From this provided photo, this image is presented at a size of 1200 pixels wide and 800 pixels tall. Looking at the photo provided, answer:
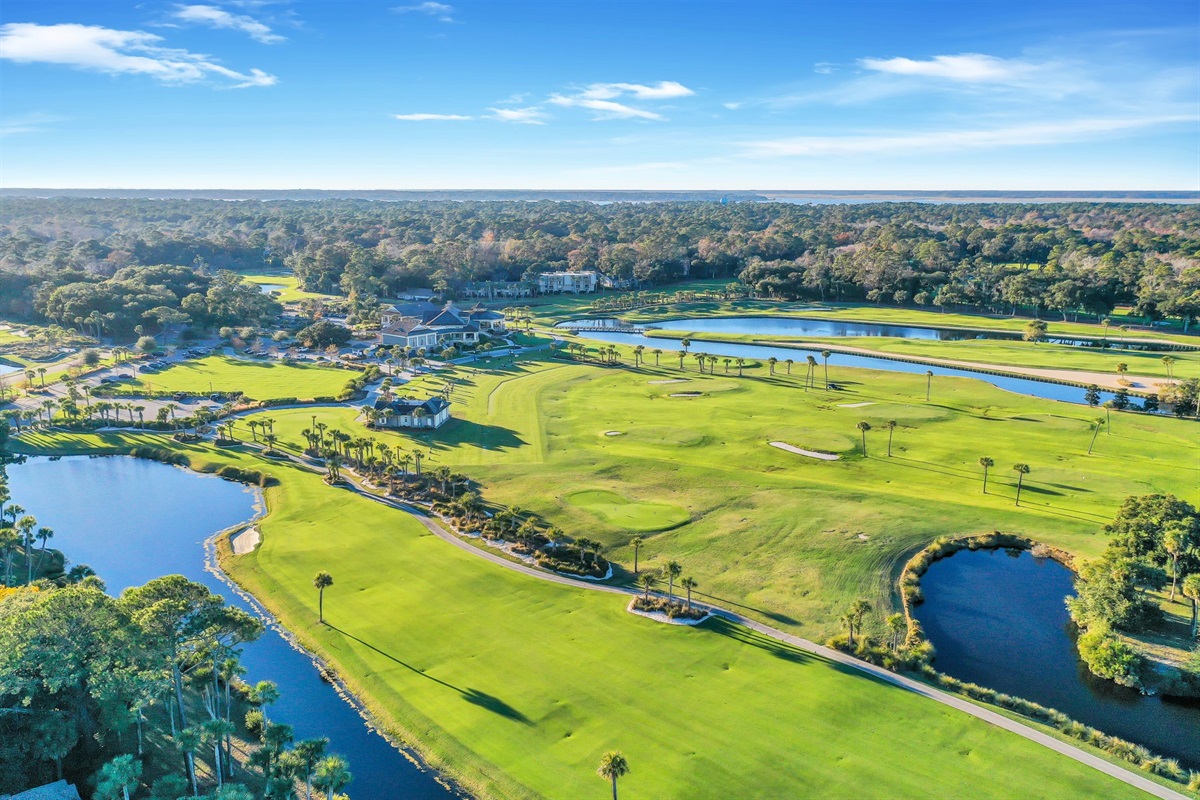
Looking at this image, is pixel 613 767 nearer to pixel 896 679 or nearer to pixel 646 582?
pixel 646 582

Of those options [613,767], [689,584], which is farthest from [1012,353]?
[613,767]

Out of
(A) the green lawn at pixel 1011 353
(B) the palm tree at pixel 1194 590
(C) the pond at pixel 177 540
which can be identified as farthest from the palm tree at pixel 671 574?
(A) the green lawn at pixel 1011 353

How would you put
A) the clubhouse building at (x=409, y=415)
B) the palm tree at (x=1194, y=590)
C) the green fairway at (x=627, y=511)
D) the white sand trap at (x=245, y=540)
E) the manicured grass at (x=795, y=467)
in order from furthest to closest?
the clubhouse building at (x=409, y=415) < the green fairway at (x=627, y=511) < the white sand trap at (x=245, y=540) < the manicured grass at (x=795, y=467) < the palm tree at (x=1194, y=590)

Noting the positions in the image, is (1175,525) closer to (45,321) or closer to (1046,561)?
(1046,561)

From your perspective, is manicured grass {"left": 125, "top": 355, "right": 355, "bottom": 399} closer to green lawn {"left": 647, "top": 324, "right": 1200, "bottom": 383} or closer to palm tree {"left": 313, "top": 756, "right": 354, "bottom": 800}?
green lawn {"left": 647, "top": 324, "right": 1200, "bottom": 383}

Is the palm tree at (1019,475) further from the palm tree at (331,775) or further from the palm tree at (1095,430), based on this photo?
the palm tree at (331,775)
